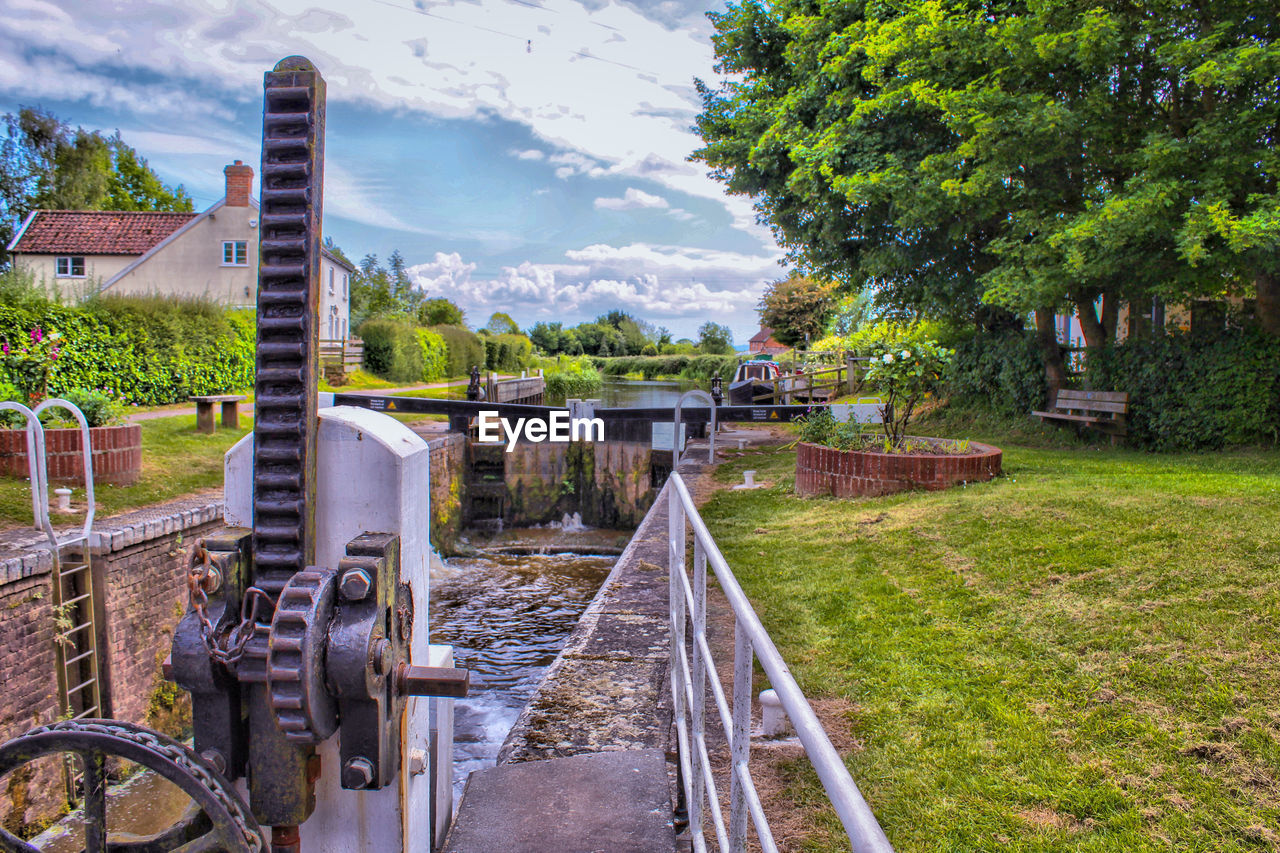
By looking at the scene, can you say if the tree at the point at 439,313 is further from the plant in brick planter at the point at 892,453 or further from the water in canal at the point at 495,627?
the plant in brick planter at the point at 892,453

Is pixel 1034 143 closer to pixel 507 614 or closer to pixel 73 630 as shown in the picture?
pixel 507 614

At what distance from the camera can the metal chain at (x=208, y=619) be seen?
120cm

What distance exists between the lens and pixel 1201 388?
10484mm

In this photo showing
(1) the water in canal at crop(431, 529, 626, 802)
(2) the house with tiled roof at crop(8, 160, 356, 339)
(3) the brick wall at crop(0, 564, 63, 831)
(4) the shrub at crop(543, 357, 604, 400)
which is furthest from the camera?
(4) the shrub at crop(543, 357, 604, 400)

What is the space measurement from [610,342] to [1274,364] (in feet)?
227

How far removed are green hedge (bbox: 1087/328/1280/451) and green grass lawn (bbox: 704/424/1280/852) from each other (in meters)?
4.90

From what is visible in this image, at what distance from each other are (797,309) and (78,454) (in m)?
32.3

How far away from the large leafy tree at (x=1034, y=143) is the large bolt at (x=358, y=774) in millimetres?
9803

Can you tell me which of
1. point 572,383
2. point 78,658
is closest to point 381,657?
point 78,658

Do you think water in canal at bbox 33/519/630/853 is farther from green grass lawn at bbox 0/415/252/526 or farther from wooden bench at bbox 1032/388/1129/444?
wooden bench at bbox 1032/388/1129/444

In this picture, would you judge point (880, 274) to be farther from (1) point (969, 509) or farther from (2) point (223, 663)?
(2) point (223, 663)

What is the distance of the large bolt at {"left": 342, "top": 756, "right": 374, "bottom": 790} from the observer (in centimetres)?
122

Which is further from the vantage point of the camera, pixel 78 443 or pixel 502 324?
pixel 502 324

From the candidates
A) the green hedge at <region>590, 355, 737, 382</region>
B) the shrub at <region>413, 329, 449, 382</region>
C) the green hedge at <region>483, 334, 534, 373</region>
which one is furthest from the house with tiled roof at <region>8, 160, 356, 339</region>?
the green hedge at <region>590, 355, 737, 382</region>
